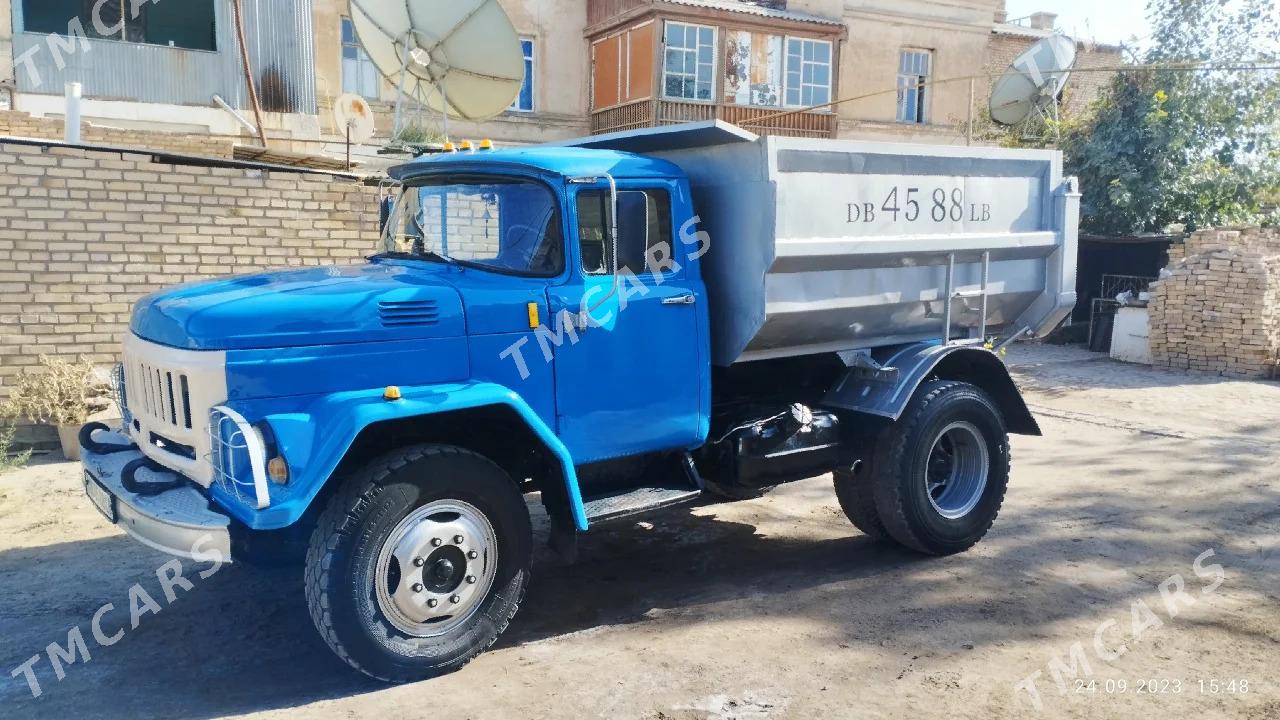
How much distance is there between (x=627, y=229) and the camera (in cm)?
475

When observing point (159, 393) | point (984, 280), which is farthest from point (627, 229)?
point (984, 280)

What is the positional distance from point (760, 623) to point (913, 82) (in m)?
21.1

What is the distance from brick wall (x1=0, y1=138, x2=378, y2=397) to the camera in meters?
7.48

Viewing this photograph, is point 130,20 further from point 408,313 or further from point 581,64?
point 408,313

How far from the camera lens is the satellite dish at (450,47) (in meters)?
10.7

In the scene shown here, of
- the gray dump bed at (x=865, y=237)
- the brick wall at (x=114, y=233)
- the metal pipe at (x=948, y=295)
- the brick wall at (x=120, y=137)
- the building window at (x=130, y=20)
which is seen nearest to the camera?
the gray dump bed at (x=865, y=237)

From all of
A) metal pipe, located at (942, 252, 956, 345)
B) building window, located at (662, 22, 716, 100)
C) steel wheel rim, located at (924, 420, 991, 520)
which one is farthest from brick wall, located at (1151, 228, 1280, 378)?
building window, located at (662, 22, 716, 100)

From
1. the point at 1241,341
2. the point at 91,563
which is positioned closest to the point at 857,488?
the point at 91,563

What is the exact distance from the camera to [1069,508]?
6738mm

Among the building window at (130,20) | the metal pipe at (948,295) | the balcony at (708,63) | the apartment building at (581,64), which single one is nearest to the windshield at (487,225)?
the metal pipe at (948,295)

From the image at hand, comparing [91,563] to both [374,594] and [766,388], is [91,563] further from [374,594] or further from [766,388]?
[766,388]

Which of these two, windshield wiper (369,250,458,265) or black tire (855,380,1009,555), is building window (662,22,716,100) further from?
windshield wiper (369,250,458,265)

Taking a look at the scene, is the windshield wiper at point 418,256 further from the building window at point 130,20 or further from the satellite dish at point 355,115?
the building window at point 130,20

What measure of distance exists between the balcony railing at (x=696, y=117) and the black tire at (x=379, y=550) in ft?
49.0
